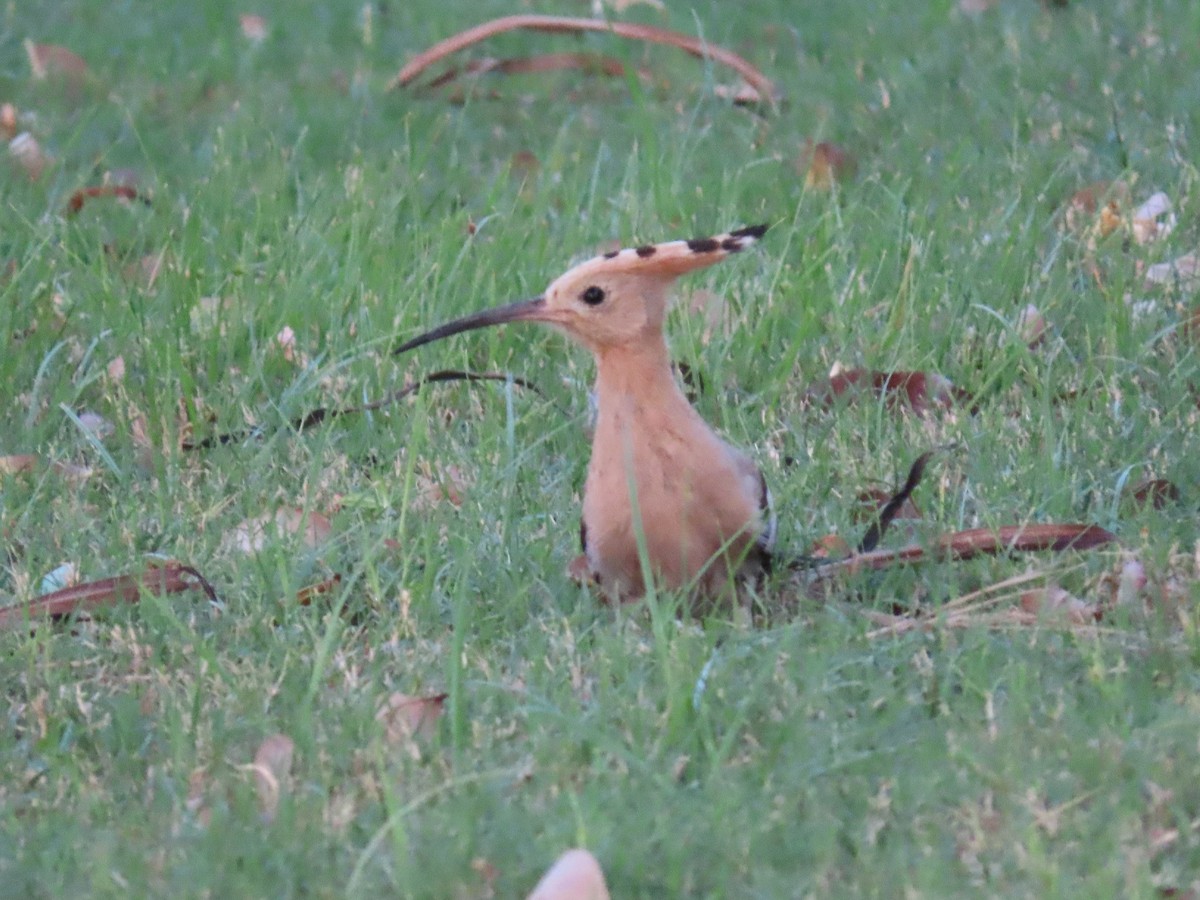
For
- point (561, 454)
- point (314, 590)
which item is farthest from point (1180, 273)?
point (314, 590)

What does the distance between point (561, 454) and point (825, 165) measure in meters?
1.68

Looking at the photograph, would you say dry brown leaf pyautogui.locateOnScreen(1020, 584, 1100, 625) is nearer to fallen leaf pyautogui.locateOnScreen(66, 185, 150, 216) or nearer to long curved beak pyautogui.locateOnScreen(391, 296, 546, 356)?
long curved beak pyautogui.locateOnScreen(391, 296, 546, 356)

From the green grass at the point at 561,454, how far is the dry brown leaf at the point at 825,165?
0.30ft

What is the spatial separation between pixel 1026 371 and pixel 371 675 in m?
1.77

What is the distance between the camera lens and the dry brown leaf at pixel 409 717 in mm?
2703

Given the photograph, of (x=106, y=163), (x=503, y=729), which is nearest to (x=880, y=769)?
(x=503, y=729)

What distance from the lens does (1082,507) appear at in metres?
3.53

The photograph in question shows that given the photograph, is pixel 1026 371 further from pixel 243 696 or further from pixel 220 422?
pixel 243 696

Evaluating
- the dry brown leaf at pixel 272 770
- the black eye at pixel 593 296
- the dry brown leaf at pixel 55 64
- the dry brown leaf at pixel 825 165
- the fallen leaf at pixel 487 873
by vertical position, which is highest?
the black eye at pixel 593 296

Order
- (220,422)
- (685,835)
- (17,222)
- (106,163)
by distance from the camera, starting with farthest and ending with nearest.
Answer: (106,163)
(17,222)
(220,422)
(685,835)

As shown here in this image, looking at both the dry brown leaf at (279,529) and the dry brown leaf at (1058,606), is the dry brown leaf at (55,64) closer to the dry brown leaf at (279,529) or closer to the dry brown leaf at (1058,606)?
the dry brown leaf at (279,529)

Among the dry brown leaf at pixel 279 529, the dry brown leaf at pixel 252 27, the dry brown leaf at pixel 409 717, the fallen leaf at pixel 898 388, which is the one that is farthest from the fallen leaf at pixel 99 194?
the dry brown leaf at pixel 409 717

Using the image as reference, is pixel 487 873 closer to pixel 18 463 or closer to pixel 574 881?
pixel 574 881

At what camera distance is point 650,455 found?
296cm
